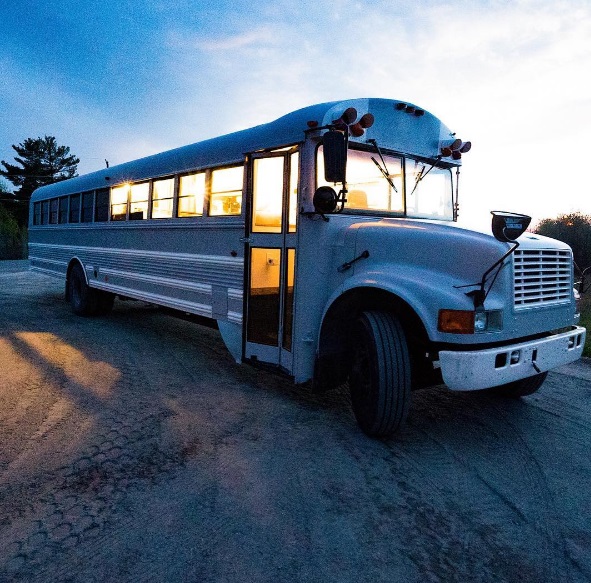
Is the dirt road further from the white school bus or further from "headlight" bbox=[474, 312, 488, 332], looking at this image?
"headlight" bbox=[474, 312, 488, 332]

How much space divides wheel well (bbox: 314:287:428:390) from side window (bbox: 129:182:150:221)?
3.54 metres

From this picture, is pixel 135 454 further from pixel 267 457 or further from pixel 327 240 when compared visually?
pixel 327 240

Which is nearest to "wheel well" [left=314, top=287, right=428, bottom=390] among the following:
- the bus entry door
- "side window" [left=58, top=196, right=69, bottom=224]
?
the bus entry door

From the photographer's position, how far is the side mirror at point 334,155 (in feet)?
10.7

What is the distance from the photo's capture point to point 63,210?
905cm

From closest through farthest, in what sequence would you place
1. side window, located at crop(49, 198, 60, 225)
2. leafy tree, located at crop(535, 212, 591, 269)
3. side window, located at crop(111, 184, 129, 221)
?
side window, located at crop(111, 184, 129, 221), side window, located at crop(49, 198, 60, 225), leafy tree, located at crop(535, 212, 591, 269)

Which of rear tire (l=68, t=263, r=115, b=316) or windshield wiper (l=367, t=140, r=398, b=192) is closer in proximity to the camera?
windshield wiper (l=367, t=140, r=398, b=192)

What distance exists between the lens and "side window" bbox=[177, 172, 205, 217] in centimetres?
512

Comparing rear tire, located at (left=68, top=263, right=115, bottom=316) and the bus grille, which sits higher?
the bus grille

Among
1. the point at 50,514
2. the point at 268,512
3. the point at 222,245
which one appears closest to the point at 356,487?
the point at 268,512

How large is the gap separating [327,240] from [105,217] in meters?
4.88

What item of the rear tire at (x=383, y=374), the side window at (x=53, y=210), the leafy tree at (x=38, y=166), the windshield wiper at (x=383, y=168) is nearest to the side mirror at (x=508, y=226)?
the rear tire at (x=383, y=374)

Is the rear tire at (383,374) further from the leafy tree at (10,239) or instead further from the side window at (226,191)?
the leafy tree at (10,239)

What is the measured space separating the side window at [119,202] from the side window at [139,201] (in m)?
0.21
